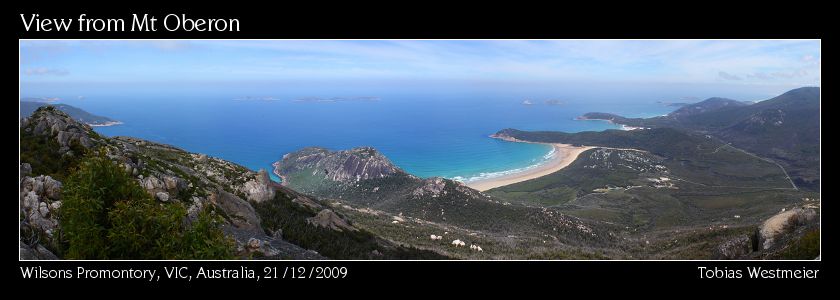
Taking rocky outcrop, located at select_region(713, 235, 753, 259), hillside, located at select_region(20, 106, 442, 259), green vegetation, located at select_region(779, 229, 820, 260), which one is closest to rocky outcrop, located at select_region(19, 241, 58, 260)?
hillside, located at select_region(20, 106, 442, 259)

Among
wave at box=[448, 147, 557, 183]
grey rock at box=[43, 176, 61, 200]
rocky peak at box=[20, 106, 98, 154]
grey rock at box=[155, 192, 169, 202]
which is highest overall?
rocky peak at box=[20, 106, 98, 154]

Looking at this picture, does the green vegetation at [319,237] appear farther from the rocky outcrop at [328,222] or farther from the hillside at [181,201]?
the rocky outcrop at [328,222]

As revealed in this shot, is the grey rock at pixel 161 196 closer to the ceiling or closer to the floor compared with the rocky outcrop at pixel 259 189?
closer to the ceiling

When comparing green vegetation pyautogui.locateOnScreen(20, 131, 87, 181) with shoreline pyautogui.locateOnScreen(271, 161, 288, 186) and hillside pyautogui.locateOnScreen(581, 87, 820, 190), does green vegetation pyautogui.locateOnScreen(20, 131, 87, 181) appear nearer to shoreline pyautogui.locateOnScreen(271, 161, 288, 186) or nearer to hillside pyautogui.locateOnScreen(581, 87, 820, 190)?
shoreline pyautogui.locateOnScreen(271, 161, 288, 186)

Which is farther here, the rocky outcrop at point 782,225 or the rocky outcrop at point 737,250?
the rocky outcrop at point 737,250

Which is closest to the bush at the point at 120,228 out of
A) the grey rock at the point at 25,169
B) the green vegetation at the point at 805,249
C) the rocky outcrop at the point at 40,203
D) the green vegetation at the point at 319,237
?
the rocky outcrop at the point at 40,203

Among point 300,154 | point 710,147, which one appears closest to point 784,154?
point 710,147

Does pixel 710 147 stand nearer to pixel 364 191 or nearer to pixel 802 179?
pixel 802 179
